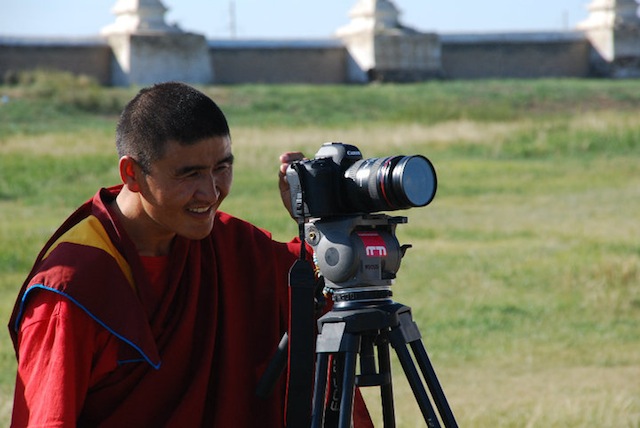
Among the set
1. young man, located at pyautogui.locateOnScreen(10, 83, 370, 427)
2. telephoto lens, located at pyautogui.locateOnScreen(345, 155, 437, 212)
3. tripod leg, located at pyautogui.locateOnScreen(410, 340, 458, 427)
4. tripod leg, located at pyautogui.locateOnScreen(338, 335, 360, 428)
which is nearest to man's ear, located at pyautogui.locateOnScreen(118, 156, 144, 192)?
young man, located at pyautogui.locateOnScreen(10, 83, 370, 427)

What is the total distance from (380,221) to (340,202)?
0.31 ft

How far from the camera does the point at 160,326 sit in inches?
106

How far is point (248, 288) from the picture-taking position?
9.53 ft

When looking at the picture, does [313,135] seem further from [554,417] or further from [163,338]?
[163,338]

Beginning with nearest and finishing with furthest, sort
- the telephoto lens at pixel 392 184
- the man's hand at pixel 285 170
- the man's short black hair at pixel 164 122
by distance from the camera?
the telephoto lens at pixel 392 184 < the man's short black hair at pixel 164 122 < the man's hand at pixel 285 170

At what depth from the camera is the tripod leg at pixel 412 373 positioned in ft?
8.21

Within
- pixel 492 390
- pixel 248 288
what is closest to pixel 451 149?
pixel 492 390

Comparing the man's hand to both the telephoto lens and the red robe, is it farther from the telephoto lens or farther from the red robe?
the telephoto lens

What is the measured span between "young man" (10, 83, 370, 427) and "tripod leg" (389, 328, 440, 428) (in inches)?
17.2

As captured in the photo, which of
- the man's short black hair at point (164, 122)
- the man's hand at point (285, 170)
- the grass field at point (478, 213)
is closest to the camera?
the man's short black hair at point (164, 122)

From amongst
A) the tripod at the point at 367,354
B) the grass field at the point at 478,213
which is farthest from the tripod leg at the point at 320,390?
the grass field at the point at 478,213

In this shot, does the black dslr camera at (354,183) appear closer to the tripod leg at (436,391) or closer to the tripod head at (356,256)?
the tripod head at (356,256)

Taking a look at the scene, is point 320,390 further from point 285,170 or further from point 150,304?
point 285,170

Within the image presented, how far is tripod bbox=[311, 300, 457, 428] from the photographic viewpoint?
2.47m
